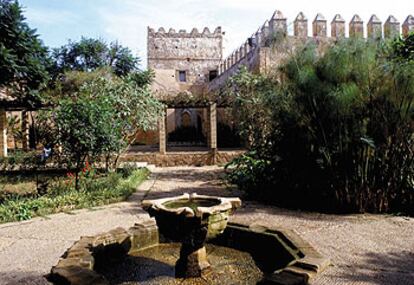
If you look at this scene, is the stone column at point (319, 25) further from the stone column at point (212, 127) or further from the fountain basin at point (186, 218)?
the fountain basin at point (186, 218)

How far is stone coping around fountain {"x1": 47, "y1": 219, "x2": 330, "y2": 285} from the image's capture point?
299cm

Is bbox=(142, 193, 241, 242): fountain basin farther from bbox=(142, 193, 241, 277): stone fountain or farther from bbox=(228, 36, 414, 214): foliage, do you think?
bbox=(228, 36, 414, 214): foliage

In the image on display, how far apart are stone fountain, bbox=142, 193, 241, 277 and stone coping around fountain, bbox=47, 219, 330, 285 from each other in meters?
0.65

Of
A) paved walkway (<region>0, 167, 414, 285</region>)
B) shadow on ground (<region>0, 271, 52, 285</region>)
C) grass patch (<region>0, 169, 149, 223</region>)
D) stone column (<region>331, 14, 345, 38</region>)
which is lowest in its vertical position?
shadow on ground (<region>0, 271, 52, 285</region>)

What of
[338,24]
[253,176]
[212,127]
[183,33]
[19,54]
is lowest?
[253,176]

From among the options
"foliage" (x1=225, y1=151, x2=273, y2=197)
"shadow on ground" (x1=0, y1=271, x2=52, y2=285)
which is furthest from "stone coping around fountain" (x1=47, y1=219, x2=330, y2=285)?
"foliage" (x1=225, y1=151, x2=273, y2=197)

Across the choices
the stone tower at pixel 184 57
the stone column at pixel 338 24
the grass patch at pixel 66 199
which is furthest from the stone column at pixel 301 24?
the stone tower at pixel 184 57

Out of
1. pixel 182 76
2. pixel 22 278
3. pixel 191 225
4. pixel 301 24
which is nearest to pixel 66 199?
pixel 22 278

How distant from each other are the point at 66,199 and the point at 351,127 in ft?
16.9

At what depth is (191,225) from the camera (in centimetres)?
340

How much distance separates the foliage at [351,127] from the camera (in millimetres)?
5770


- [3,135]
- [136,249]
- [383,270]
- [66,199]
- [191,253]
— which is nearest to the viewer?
[383,270]

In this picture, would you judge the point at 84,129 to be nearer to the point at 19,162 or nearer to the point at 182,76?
the point at 19,162

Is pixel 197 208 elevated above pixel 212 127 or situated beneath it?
situated beneath
